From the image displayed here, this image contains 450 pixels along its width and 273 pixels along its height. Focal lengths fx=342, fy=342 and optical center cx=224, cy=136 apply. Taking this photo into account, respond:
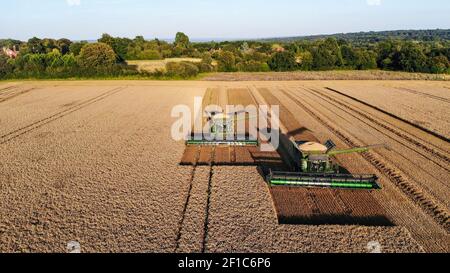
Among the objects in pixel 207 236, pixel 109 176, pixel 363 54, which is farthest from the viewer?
pixel 363 54

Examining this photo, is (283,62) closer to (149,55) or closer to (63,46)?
(149,55)

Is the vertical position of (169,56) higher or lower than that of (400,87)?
higher

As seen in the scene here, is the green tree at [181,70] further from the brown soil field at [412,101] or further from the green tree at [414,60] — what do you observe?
the green tree at [414,60]

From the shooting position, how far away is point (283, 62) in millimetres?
68250

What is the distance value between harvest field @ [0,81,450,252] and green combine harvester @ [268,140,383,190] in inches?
17.4

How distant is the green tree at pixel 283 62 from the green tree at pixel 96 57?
101ft

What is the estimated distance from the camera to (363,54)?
71375mm

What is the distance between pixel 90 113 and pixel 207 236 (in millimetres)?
21984

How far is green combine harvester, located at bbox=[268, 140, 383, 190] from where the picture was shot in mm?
12828

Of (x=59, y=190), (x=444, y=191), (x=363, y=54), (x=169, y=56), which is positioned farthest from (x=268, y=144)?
(x=169, y=56)

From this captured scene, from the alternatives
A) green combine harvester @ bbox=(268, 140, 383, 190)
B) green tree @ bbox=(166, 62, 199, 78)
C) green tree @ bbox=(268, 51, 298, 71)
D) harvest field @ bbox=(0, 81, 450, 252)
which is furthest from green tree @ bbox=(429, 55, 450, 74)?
green combine harvester @ bbox=(268, 140, 383, 190)

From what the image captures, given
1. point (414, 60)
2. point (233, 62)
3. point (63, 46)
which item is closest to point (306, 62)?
point (233, 62)
